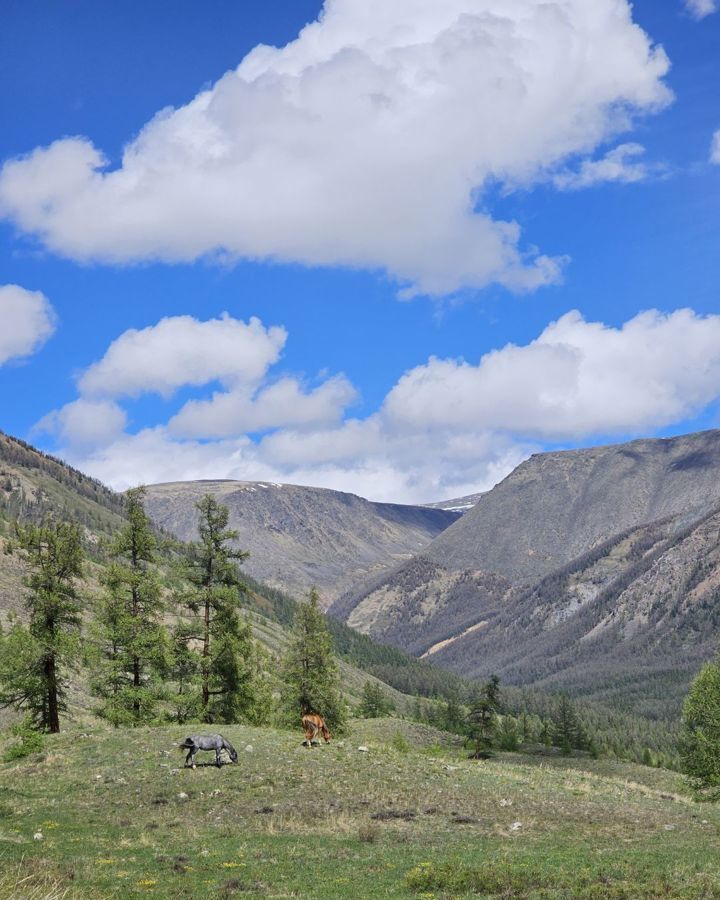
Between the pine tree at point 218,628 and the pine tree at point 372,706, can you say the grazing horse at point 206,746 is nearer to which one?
the pine tree at point 218,628

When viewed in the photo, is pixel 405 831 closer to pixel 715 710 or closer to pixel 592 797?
pixel 592 797

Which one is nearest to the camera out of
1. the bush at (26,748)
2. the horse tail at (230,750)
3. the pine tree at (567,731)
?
the horse tail at (230,750)

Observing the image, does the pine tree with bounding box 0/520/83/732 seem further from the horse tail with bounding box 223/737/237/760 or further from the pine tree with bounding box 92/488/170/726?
the horse tail with bounding box 223/737/237/760

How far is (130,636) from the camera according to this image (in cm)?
4650

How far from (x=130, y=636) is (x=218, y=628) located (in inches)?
222

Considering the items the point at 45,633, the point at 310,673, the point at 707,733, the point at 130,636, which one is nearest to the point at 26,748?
the point at 45,633

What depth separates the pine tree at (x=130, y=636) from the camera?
4619cm

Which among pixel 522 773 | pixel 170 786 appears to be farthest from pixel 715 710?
pixel 170 786

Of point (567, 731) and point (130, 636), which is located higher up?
point (130, 636)

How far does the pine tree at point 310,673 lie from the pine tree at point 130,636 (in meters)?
23.5

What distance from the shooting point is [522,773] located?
41.5m

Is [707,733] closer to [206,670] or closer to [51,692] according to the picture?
[206,670]

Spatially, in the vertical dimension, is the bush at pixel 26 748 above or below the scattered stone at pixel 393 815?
above

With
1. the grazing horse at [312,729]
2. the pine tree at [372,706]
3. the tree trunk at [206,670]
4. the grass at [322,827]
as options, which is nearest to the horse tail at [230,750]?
the grass at [322,827]
